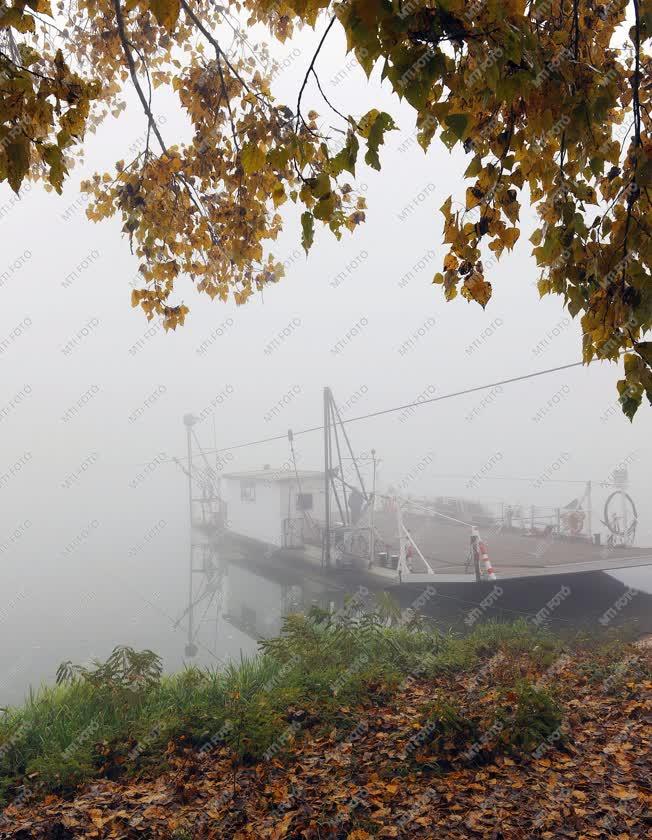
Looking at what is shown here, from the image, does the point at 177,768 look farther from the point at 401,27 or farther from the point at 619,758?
the point at 401,27

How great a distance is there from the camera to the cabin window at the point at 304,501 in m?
21.5

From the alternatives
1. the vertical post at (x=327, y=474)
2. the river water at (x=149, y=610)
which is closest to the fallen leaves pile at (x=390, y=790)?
the river water at (x=149, y=610)

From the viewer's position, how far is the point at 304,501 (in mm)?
22000

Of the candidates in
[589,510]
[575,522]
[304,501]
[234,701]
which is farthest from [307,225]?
[304,501]

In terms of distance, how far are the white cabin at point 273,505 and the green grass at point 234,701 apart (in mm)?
14875

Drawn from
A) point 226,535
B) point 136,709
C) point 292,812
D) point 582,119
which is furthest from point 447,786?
point 226,535

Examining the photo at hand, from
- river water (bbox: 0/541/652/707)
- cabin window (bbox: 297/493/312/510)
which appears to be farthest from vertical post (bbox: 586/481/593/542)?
cabin window (bbox: 297/493/312/510)

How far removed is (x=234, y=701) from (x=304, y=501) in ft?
54.9

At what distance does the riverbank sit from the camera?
3537mm

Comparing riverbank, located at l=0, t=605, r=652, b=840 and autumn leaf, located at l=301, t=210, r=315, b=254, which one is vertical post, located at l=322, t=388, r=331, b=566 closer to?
riverbank, located at l=0, t=605, r=652, b=840

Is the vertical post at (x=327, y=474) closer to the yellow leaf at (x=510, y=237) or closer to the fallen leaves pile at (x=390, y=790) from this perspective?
the fallen leaves pile at (x=390, y=790)

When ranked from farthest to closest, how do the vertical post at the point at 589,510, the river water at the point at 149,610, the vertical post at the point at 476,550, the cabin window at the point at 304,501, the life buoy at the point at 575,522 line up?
the cabin window at the point at 304,501 < the life buoy at the point at 575,522 < the river water at the point at 149,610 < the vertical post at the point at 589,510 < the vertical post at the point at 476,550

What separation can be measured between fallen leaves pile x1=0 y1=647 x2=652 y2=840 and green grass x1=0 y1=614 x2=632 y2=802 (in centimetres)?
18

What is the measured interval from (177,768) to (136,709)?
4.41 feet
